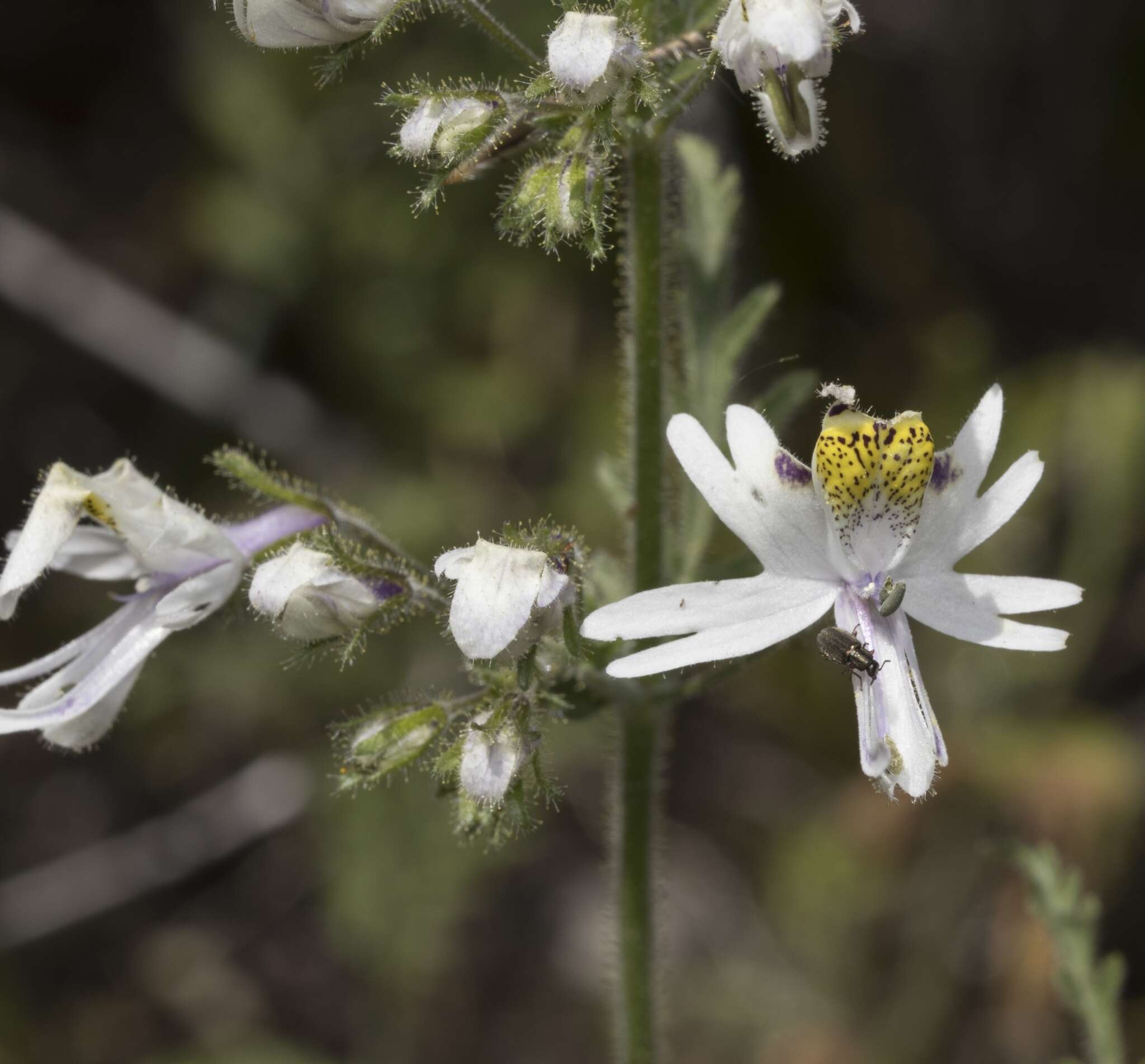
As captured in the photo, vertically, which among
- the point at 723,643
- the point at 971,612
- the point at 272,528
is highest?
the point at 272,528

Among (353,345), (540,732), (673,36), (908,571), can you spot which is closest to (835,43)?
(673,36)

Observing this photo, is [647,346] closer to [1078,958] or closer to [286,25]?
[286,25]

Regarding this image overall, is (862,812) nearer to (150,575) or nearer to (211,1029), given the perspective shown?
(211,1029)

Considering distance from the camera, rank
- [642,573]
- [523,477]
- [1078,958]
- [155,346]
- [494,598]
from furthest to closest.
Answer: [155,346] → [523,477] → [1078,958] → [642,573] → [494,598]

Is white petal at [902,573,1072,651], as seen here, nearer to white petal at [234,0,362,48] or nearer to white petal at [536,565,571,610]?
white petal at [536,565,571,610]

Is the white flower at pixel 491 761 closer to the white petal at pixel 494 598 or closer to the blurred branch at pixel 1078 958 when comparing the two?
the white petal at pixel 494 598

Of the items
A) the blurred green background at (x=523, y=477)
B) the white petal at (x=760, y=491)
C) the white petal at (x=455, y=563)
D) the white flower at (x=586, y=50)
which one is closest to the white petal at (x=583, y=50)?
the white flower at (x=586, y=50)

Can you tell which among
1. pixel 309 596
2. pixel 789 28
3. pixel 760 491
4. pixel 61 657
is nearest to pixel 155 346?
pixel 61 657
